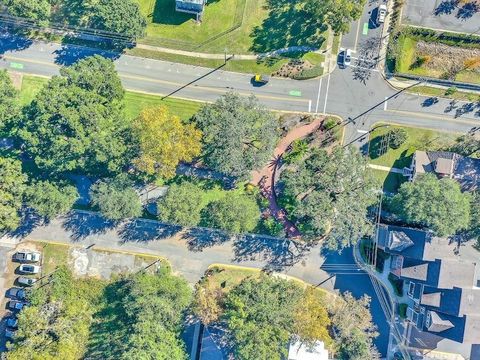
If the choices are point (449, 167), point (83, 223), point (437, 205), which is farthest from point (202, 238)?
point (449, 167)

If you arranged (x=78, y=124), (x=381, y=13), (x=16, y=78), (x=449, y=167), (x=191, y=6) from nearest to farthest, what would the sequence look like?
(x=78, y=124)
(x=449, y=167)
(x=191, y=6)
(x=381, y=13)
(x=16, y=78)

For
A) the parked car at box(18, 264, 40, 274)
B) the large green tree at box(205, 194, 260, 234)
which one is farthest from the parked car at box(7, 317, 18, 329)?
the large green tree at box(205, 194, 260, 234)

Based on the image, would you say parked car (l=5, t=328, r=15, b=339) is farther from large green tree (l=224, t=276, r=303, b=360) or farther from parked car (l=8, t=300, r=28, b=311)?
large green tree (l=224, t=276, r=303, b=360)

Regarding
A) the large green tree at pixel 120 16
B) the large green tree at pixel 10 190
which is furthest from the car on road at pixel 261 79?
the large green tree at pixel 10 190

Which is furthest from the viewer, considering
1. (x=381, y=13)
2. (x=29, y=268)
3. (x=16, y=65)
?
(x=16, y=65)

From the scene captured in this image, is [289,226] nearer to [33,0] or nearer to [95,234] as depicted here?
[95,234]

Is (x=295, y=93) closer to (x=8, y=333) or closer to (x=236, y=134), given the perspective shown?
(x=236, y=134)

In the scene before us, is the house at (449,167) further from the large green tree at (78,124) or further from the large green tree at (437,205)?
the large green tree at (78,124)
